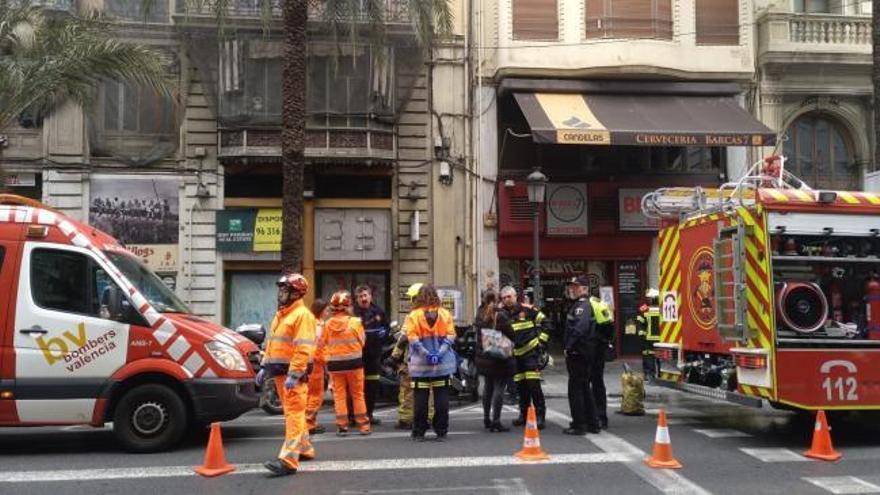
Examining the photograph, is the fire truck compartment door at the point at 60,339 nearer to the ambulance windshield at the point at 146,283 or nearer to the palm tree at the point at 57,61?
the ambulance windshield at the point at 146,283

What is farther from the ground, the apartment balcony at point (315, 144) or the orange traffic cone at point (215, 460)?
the apartment balcony at point (315, 144)

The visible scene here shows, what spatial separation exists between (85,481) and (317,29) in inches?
518

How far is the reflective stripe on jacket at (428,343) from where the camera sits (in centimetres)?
861

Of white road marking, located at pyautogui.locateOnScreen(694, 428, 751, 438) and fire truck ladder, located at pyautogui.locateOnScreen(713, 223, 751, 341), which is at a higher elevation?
fire truck ladder, located at pyautogui.locateOnScreen(713, 223, 751, 341)

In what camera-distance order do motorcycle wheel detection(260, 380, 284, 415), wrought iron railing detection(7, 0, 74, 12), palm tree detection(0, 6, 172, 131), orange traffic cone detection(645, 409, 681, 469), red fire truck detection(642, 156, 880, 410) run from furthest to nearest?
wrought iron railing detection(7, 0, 74, 12) → palm tree detection(0, 6, 172, 131) → motorcycle wheel detection(260, 380, 284, 415) → red fire truck detection(642, 156, 880, 410) → orange traffic cone detection(645, 409, 681, 469)

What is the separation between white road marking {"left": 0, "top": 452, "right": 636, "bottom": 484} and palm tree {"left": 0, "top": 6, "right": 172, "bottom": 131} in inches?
291

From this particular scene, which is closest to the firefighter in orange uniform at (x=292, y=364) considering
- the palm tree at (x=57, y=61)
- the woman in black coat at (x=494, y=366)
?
the woman in black coat at (x=494, y=366)

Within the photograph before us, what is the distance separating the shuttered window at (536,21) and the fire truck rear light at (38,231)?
42.1 feet

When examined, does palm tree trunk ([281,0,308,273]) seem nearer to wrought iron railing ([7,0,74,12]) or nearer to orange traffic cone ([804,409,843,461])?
wrought iron railing ([7,0,74,12])

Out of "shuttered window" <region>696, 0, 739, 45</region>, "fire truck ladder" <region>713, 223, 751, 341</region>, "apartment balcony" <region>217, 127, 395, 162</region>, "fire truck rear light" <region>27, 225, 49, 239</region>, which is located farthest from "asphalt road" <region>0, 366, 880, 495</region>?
"shuttered window" <region>696, 0, 739, 45</region>

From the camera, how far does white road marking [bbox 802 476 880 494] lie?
21.1 ft

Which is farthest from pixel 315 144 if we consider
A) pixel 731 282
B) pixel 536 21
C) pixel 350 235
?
pixel 731 282

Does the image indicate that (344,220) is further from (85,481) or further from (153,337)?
(85,481)

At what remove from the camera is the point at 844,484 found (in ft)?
21.8
